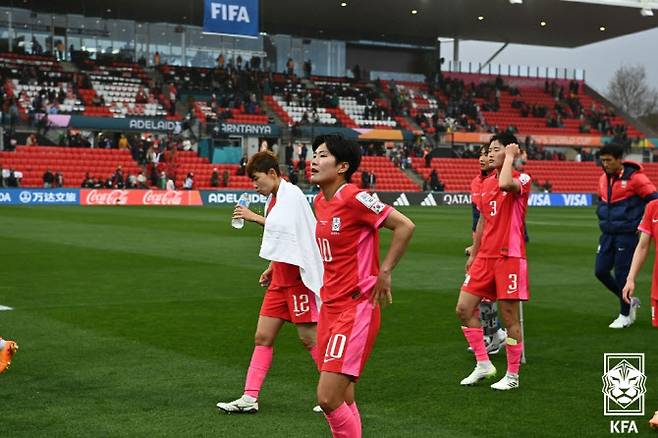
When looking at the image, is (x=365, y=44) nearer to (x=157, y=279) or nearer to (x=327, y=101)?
(x=327, y=101)

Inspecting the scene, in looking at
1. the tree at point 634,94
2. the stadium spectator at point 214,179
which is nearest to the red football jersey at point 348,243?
the stadium spectator at point 214,179

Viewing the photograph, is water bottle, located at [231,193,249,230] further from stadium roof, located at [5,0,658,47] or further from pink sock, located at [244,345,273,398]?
stadium roof, located at [5,0,658,47]

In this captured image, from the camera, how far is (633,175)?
424 inches

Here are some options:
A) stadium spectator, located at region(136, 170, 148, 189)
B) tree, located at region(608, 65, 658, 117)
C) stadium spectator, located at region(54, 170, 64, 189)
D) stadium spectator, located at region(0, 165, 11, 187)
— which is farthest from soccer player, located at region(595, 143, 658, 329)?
tree, located at region(608, 65, 658, 117)

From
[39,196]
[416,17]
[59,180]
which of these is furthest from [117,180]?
[416,17]

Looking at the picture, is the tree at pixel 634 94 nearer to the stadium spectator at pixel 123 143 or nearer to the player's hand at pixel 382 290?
the stadium spectator at pixel 123 143

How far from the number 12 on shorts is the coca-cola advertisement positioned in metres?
37.2

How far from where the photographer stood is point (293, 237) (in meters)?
6.76

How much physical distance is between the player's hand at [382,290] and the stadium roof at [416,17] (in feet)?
158

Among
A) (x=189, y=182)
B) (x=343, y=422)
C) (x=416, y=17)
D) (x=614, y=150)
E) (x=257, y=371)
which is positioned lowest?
(x=189, y=182)

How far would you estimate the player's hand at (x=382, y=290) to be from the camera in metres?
5.13

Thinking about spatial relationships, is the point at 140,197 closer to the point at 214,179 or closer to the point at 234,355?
the point at 214,179

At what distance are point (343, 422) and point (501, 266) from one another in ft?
10.2

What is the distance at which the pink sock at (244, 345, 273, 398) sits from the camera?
695 centimetres
